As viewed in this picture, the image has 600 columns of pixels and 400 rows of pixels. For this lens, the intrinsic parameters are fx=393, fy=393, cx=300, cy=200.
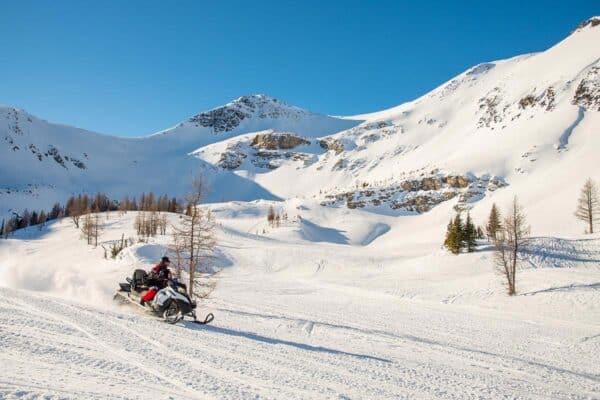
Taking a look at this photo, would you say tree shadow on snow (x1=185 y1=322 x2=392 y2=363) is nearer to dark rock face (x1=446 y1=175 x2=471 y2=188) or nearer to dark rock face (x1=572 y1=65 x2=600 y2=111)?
dark rock face (x1=446 y1=175 x2=471 y2=188)

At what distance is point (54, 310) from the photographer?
456 inches

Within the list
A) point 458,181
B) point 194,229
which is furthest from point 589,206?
point 458,181

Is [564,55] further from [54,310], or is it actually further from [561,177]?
[54,310]

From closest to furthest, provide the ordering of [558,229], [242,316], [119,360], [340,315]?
[119,360] < [242,316] < [340,315] < [558,229]

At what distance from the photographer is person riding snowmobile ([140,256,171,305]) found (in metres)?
12.7

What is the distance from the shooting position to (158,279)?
42.9ft

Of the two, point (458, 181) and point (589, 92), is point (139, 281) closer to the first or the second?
point (458, 181)

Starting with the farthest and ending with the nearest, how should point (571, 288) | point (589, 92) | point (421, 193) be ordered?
1. point (589, 92)
2. point (421, 193)
3. point (571, 288)

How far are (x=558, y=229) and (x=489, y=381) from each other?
68.0 metres

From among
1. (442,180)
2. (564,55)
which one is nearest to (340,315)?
(442,180)

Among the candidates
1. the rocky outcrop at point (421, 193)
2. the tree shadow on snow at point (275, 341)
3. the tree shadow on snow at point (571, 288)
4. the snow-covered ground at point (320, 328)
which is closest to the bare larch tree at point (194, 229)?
the snow-covered ground at point (320, 328)

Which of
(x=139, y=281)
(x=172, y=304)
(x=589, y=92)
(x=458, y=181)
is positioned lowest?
(x=172, y=304)

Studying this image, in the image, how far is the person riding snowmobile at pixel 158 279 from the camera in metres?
12.7

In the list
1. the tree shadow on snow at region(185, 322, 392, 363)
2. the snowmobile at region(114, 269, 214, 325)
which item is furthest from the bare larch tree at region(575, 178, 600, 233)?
the snowmobile at region(114, 269, 214, 325)
